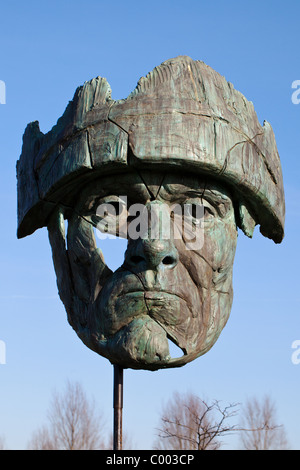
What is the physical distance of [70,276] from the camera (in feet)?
18.2

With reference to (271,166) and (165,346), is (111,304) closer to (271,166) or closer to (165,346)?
(165,346)

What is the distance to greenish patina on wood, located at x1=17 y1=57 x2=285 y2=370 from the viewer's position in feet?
16.5

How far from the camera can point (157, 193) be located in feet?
17.1

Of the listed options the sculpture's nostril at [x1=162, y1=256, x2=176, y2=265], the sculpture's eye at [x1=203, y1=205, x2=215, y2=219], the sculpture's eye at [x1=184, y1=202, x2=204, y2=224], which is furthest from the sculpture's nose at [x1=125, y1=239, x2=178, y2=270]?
the sculpture's eye at [x1=203, y1=205, x2=215, y2=219]

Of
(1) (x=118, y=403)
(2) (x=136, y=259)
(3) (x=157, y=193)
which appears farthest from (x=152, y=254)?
(1) (x=118, y=403)

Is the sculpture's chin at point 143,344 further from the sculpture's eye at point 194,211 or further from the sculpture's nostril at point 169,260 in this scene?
the sculpture's eye at point 194,211

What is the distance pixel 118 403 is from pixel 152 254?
102 centimetres

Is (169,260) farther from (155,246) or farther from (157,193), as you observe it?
(157,193)

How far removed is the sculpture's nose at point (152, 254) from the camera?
4992 millimetres

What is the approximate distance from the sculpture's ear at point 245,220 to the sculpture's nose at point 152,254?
62 centimetres

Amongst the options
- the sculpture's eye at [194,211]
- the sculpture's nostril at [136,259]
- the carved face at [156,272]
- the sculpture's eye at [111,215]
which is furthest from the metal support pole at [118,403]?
the sculpture's eye at [194,211]
